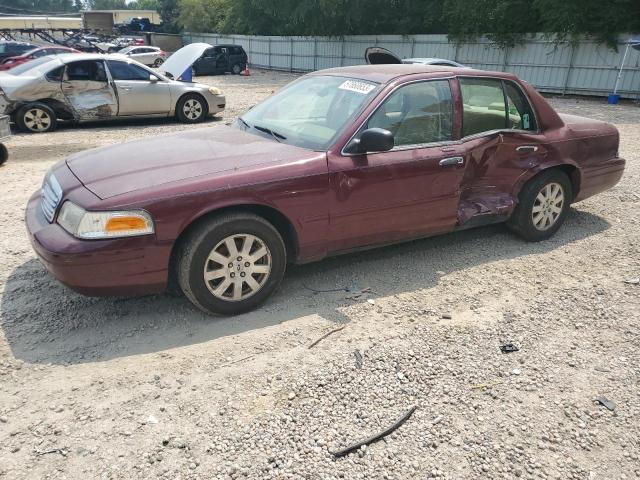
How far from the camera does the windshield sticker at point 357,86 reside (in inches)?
159

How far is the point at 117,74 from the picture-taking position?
10.4 m

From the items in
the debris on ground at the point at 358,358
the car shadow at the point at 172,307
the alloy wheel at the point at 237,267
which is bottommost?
the car shadow at the point at 172,307

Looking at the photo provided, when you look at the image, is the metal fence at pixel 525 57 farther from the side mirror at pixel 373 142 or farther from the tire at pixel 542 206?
the side mirror at pixel 373 142

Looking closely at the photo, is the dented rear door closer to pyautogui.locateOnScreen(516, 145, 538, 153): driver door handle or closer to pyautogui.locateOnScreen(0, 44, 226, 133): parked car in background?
pyautogui.locateOnScreen(0, 44, 226, 133): parked car in background

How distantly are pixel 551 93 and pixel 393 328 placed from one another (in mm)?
20190

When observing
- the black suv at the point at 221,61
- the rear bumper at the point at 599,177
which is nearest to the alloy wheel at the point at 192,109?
the rear bumper at the point at 599,177

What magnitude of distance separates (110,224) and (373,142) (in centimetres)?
186

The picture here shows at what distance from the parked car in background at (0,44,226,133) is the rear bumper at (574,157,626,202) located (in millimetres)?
8175

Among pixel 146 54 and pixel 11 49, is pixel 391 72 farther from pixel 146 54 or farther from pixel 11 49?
pixel 146 54

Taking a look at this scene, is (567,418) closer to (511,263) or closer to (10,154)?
Answer: (511,263)

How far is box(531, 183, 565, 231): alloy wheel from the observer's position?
16.3ft

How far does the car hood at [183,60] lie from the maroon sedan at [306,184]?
6962 millimetres

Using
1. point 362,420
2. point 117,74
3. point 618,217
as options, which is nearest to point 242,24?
point 117,74

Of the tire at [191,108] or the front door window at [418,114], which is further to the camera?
the tire at [191,108]
